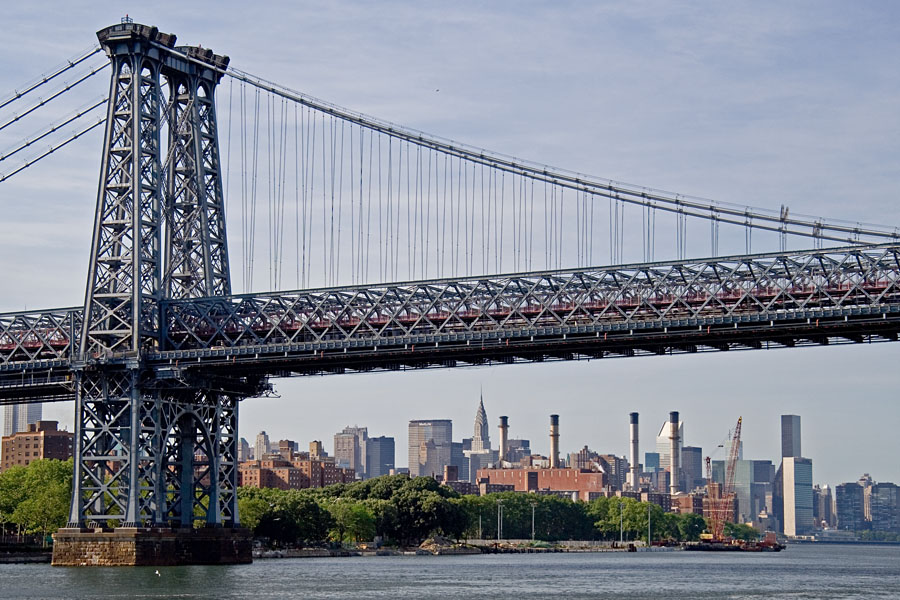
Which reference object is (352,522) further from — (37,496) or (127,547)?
(127,547)

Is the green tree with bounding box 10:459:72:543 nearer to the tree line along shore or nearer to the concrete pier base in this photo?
the tree line along shore

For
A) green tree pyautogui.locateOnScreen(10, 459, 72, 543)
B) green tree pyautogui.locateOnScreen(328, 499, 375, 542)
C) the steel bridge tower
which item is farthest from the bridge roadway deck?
green tree pyautogui.locateOnScreen(328, 499, 375, 542)

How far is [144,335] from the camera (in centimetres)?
9294

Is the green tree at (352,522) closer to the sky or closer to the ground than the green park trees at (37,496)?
closer to the ground

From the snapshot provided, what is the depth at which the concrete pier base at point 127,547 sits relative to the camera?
89562 mm

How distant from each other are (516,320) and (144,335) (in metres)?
23.0

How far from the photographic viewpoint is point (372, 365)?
9325cm

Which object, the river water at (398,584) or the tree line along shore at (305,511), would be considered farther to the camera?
the tree line along shore at (305,511)

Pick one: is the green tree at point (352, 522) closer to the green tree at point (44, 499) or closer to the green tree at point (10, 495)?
the green tree at point (44, 499)

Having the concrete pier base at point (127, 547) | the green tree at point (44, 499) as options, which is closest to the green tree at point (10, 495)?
the green tree at point (44, 499)

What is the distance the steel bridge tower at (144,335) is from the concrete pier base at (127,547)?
3.03 ft

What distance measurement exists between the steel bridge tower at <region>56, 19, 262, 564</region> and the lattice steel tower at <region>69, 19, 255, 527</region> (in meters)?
0.08

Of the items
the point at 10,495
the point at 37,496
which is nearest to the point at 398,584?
the point at 37,496

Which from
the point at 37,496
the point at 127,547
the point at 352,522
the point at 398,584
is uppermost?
the point at 37,496
